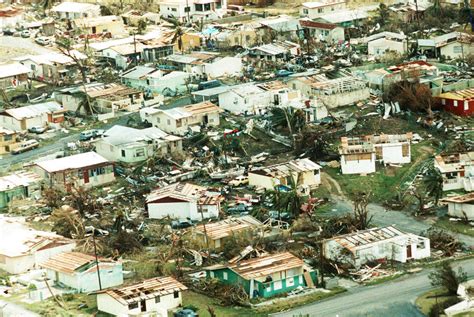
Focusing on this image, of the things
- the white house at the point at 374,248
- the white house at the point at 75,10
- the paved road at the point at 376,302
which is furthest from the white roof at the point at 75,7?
the paved road at the point at 376,302

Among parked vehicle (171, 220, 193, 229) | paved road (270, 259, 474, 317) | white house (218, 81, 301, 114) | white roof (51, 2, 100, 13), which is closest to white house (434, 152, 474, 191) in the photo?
paved road (270, 259, 474, 317)

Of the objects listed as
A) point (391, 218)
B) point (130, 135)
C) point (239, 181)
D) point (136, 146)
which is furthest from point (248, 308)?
point (130, 135)

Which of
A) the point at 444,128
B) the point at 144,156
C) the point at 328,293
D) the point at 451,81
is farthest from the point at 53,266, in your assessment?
the point at 451,81

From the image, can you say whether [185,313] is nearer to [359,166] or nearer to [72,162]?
[359,166]

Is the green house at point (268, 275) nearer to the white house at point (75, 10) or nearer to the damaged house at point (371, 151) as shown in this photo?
the damaged house at point (371, 151)

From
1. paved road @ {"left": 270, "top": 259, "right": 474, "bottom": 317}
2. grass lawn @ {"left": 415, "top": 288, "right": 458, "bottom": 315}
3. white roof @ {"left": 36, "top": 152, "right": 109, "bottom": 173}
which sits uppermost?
grass lawn @ {"left": 415, "top": 288, "right": 458, "bottom": 315}

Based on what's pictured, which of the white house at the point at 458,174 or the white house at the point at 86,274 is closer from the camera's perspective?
the white house at the point at 86,274

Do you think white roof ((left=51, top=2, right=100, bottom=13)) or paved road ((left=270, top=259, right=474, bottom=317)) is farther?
white roof ((left=51, top=2, right=100, bottom=13))

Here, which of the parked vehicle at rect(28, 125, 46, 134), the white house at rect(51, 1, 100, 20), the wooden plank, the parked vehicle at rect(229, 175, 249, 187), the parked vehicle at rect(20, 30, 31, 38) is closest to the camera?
the wooden plank

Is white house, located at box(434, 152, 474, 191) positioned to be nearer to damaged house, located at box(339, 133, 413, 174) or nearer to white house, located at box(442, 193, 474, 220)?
white house, located at box(442, 193, 474, 220)
